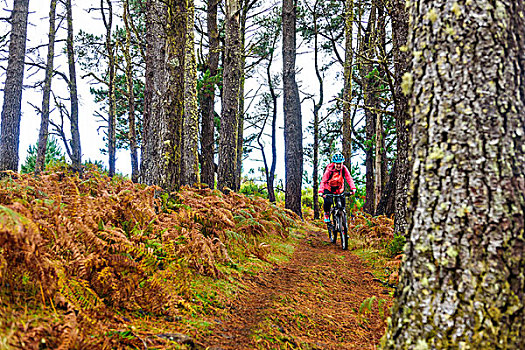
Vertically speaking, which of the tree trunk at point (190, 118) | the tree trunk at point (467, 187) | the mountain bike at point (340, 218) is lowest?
the mountain bike at point (340, 218)

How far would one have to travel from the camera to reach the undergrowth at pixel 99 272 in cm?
252

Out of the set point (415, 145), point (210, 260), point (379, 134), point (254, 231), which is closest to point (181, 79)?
point (254, 231)

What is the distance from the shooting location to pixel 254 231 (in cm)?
738

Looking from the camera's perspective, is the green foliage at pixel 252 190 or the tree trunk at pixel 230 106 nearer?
the tree trunk at pixel 230 106

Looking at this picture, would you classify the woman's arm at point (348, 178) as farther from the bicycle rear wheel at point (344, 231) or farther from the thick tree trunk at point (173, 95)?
the thick tree trunk at point (173, 95)

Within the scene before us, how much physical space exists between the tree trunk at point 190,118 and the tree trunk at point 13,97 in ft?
19.6

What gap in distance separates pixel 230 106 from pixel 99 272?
8.23 metres

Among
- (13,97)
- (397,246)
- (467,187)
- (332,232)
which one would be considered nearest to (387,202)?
(332,232)

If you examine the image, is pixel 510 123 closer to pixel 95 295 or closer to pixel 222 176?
pixel 95 295

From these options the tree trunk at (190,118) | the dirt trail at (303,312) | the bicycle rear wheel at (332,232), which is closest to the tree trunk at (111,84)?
the tree trunk at (190,118)

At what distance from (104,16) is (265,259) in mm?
21162

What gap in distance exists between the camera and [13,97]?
1242cm

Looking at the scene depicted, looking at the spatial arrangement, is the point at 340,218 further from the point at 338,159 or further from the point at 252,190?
the point at 252,190

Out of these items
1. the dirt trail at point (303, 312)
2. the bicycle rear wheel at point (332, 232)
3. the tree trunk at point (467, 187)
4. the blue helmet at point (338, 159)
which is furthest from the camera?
the bicycle rear wheel at point (332, 232)
